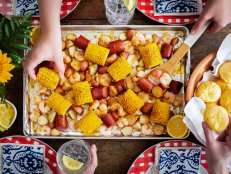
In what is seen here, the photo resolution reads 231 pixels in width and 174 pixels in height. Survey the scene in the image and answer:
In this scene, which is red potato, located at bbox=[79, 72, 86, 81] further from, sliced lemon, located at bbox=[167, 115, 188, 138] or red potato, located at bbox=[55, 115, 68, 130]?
sliced lemon, located at bbox=[167, 115, 188, 138]

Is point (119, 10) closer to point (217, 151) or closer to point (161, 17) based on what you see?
point (161, 17)

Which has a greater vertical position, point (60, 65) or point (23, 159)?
point (60, 65)

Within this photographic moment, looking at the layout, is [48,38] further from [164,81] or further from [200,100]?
[200,100]

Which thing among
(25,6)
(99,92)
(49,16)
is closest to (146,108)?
(99,92)

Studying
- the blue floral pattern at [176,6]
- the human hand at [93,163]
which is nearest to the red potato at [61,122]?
the human hand at [93,163]

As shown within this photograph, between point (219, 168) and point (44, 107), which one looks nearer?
point (219, 168)

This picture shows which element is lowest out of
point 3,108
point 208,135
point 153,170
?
point 153,170

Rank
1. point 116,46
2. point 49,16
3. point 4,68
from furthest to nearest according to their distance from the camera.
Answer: point 116,46
point 49,16
point 4,68

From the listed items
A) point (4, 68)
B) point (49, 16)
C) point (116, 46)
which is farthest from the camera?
point (116, 46)
